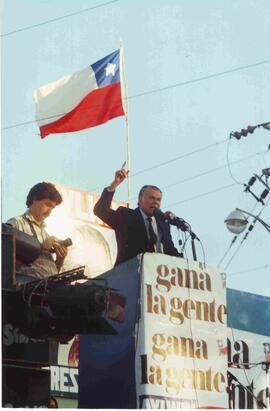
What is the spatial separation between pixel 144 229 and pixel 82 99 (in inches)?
250

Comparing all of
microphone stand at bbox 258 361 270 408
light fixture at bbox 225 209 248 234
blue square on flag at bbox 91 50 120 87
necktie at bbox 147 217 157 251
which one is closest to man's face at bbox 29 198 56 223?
necktie at bbox 147 217 157 251

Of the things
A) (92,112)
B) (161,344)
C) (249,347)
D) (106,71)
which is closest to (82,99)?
(92,112)

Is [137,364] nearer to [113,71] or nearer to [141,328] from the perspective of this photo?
[141,328]

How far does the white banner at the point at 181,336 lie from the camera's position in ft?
48.3

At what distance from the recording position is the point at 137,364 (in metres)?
14.7

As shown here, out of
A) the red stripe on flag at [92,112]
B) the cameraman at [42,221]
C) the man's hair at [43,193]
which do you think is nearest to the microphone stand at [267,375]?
the cameraman at [42,221]

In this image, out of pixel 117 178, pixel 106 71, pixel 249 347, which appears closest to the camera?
pixel 117 178

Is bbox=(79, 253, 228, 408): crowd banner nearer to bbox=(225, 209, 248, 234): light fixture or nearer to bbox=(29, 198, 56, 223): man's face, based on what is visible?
bbox=(29, 198, 56, 223): man's face

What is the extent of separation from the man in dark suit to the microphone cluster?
0.05 metres

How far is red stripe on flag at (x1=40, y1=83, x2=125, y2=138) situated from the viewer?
20.9 metres

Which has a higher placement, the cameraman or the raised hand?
the raised hand

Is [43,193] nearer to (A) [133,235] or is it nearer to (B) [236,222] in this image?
(A) [133,235]

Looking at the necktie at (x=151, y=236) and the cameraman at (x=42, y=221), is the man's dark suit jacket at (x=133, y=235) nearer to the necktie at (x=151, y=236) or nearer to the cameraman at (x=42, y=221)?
the necktie at (x=151, y=236)

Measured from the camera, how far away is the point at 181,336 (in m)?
15.1
